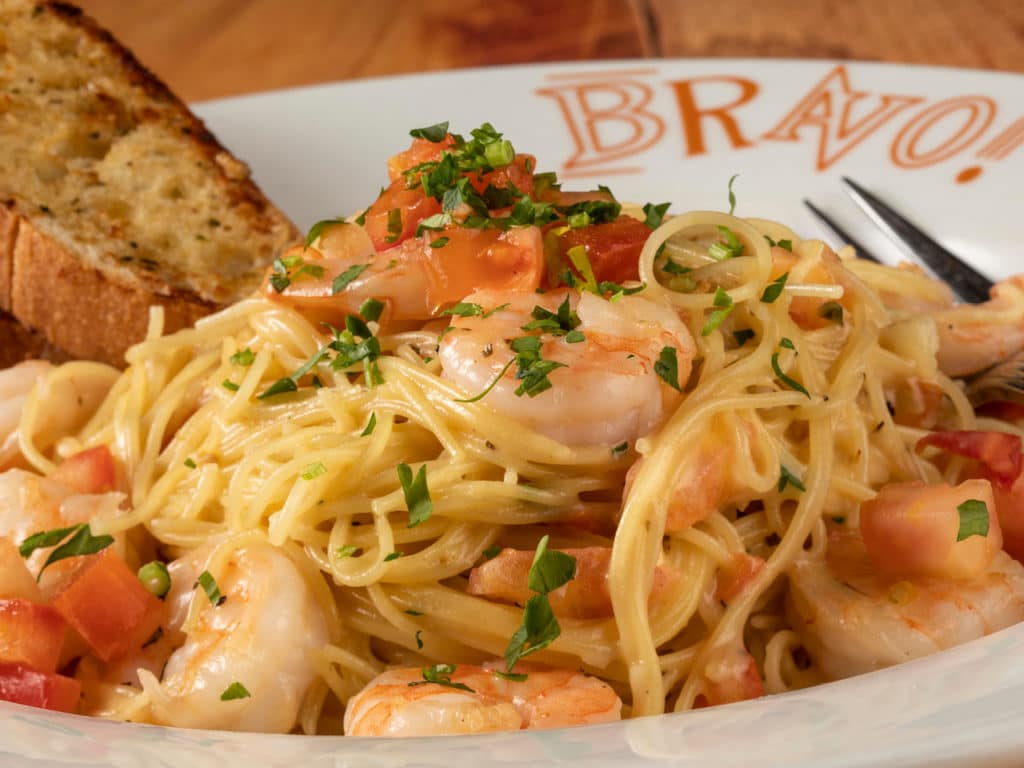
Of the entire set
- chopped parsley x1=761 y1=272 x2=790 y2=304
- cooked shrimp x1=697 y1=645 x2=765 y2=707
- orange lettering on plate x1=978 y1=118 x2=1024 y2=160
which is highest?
orange lettering on plate x1=978 y1=118 x2=1024 y2=160

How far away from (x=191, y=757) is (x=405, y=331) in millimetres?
1139

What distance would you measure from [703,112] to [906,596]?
2867 mm

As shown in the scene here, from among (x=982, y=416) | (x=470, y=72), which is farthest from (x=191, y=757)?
(x=470, y=72)

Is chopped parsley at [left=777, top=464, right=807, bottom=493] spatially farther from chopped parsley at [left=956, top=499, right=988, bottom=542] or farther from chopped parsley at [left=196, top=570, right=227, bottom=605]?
chopped parsley at [left=196, top=570, right=227, bottom=605]

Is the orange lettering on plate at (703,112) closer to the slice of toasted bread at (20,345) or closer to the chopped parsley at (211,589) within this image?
the slice of toasted bread at (20,345)

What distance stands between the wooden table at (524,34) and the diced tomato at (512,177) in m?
3.39

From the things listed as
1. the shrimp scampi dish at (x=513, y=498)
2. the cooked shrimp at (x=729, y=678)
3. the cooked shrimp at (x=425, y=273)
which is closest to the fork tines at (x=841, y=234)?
the shrimp scampi dish at (x=513, y=498)

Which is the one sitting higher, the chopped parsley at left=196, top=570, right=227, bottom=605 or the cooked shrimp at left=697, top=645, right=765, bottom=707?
the chopped parsley at left=196, top=570, right=227, bottom=605

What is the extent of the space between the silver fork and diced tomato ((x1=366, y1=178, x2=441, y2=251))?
1516 mm

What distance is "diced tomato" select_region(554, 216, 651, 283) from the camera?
255 centimetres

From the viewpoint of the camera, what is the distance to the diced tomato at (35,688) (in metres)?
2.26

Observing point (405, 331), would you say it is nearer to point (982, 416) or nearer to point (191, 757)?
point (191, 757)

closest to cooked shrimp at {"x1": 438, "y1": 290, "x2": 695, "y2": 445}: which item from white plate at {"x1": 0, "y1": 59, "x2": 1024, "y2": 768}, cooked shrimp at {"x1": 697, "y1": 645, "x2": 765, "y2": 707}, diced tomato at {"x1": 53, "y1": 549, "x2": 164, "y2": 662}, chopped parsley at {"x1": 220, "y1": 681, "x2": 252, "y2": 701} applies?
cooked shrimp at {"x1": 697, "y1": 645, "x2": 765, "y2": 707}

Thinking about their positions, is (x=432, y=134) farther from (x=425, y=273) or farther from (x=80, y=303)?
(x=80, y=303)
